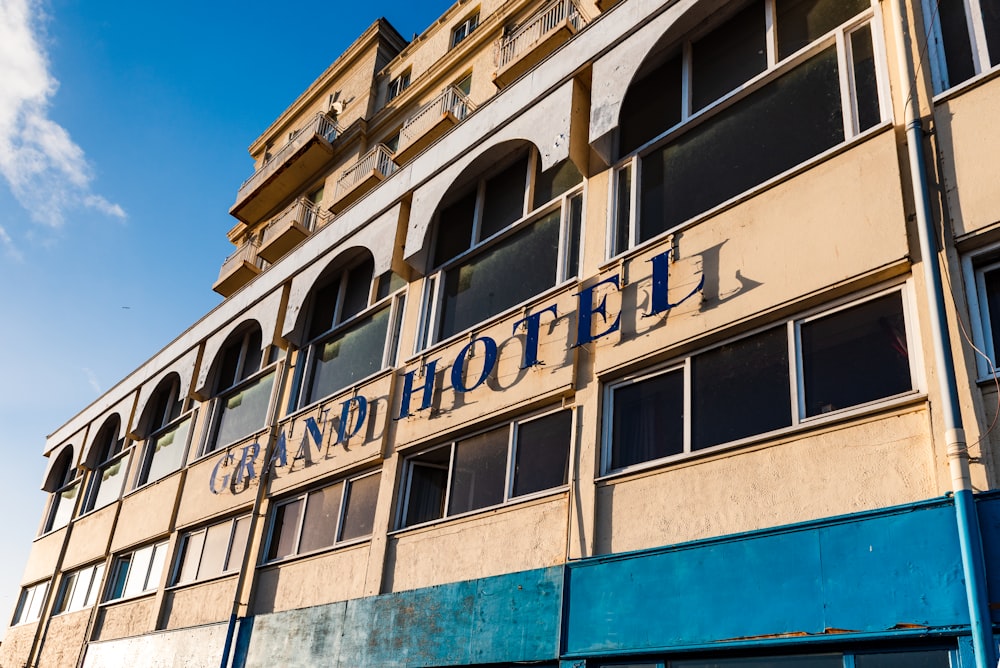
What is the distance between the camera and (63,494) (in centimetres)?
2298

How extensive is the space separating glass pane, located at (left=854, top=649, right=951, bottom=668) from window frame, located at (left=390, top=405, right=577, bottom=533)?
11.1 ft

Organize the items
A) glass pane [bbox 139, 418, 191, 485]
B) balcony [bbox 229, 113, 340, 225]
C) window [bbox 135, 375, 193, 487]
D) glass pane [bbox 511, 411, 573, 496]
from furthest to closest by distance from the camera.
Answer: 1. balcony [bbox 229, 113, 340, 225]
2. window [bbox 135, 375, 193, 487]
3. glass pane [bbox 139, 418, 191, 485]
4. glass pane [bbox 511, 411, 573, 496]

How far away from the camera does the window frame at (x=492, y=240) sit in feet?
33.9

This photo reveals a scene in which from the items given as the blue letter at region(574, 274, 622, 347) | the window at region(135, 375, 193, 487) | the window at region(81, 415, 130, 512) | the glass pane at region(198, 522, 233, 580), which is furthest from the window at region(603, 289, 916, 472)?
the window at region(81, 415, 130, 512)

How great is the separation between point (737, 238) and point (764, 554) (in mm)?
3014

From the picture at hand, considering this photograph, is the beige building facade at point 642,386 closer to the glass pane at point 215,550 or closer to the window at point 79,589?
the glass pane at point 215,550

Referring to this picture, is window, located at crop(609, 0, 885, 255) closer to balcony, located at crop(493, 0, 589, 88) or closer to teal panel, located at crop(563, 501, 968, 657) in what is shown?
teal panel, located at crop(563, 501, 968, 657)

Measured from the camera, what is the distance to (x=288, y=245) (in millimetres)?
21844

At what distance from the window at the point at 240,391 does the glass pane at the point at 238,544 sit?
168cm

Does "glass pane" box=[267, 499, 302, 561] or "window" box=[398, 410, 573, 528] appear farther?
"glass pane" box=[267, 499, 302, 561]

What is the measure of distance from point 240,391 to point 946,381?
13.1 metres

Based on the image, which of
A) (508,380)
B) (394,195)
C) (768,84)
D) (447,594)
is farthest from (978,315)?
(394,195)

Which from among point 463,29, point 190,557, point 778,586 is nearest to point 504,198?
point 778,586

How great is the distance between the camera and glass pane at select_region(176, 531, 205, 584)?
14.6 metres
